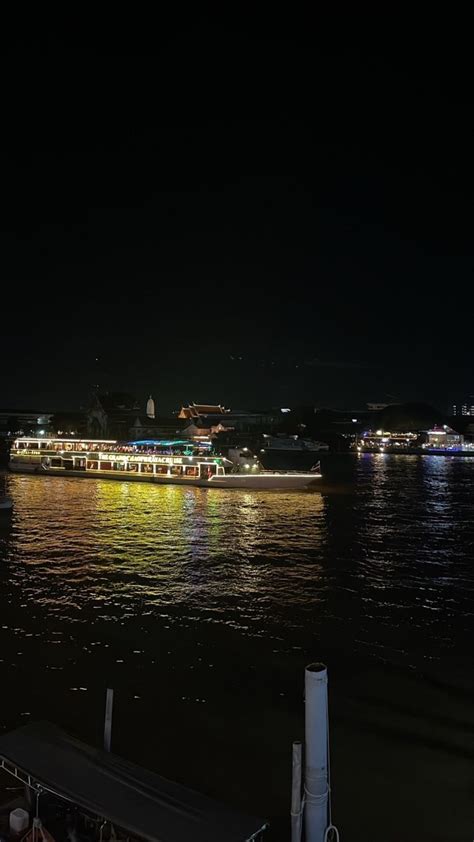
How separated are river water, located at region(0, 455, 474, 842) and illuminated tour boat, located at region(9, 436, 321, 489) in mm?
16477

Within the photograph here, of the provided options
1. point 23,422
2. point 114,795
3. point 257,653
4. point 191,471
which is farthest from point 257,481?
point 23,422

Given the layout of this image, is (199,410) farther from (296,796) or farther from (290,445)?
(296,796)

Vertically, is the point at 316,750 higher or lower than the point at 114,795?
higher

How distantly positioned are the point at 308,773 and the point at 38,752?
291cm

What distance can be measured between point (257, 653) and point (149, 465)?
39.0m

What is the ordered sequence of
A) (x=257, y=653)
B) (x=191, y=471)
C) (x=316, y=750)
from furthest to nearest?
(x=191, y=471), (x=257, y=653), (x=316, y=750)

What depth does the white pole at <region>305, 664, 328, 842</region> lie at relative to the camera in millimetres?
4734

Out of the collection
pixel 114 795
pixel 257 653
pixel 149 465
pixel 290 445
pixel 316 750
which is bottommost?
pixel 257 653

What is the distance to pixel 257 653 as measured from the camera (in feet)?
A: 38.3

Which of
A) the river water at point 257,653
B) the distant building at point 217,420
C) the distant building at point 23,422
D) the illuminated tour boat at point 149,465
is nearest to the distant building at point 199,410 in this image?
the distant building at point 217,420

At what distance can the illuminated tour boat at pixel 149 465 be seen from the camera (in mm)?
43859

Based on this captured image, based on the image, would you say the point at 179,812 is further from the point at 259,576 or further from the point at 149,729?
the point at 259,576

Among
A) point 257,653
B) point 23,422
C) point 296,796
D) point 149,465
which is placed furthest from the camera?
point 23,422

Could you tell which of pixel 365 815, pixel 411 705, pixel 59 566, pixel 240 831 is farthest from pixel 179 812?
pixel 59 566
